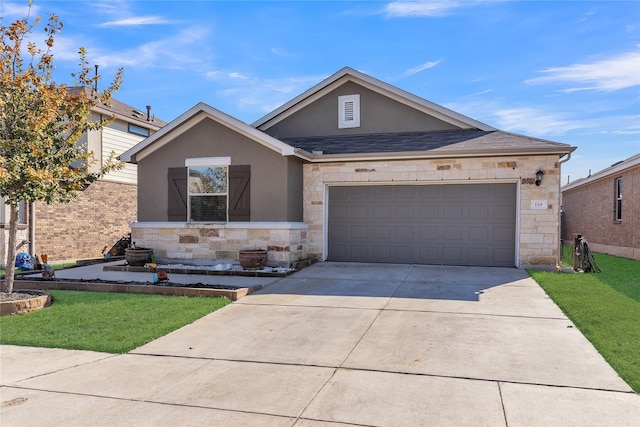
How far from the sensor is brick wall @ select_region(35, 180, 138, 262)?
1542 cm

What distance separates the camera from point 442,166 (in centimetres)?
1245

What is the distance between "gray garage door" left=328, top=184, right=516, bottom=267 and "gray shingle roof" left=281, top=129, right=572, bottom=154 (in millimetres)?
1057

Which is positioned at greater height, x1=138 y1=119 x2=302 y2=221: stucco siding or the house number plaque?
x1=138 y1=119 x2=302 y2=221: stucco siding

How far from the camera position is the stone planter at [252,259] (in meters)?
11.7

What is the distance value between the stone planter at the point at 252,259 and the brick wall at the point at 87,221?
7972 mm

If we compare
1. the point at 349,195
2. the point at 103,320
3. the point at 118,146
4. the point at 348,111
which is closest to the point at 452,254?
the point at 349,195

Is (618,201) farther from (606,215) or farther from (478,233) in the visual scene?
(478,233)

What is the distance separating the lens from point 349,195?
1334 cm

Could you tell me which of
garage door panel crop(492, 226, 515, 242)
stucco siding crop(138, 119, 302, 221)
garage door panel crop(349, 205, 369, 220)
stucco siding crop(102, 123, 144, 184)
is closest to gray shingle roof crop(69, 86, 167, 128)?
stucco siding crop(102, 123, 144, 184)

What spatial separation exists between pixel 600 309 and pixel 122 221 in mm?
16902

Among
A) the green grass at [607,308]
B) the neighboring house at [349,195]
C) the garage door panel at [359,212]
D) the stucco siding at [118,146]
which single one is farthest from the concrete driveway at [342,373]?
the stucco siding at [118,146]

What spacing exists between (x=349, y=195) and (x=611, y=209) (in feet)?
38.8

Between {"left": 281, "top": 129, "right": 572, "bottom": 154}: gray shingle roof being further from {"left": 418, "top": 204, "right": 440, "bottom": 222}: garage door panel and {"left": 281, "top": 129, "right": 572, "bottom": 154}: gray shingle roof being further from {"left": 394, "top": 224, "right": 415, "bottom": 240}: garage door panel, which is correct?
{"left": 394, "top": 224, "right": 415, "bottom": 240}: garage door panel

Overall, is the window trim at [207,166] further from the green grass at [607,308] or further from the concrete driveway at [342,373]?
the green grass at [607,308]
